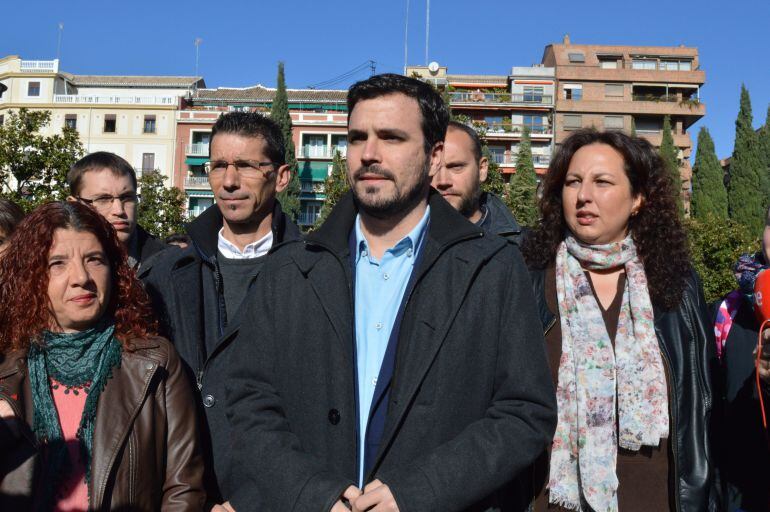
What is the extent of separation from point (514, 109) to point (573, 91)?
5.10 meters

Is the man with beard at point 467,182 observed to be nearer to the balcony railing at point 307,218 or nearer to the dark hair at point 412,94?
the dark hair at point 412,94

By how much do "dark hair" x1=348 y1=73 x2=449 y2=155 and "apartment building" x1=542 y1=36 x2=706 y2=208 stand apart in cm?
5111

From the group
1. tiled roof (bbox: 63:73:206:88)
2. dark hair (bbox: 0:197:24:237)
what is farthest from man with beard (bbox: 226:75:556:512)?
tiled roof (bbox: 63:73:206:88)

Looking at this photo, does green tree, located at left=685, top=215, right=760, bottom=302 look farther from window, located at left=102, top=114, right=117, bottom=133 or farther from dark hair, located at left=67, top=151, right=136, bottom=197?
window, located at left=102, top=114, right=117, bottom=133

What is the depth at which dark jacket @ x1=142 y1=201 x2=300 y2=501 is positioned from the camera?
3203 mm

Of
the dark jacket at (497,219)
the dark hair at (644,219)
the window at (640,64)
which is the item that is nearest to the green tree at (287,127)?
the window at (640,64)

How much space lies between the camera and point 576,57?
55.6m

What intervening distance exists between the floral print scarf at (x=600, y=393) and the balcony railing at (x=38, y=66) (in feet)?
195

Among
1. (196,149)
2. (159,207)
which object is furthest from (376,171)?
(196,149)

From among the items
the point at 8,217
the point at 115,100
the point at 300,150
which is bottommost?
the point at 8,217

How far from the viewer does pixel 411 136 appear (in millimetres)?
2580

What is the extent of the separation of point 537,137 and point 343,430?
51.7 metres

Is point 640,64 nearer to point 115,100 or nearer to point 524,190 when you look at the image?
point 524,190

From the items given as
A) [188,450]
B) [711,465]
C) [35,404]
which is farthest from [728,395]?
[35,404]
